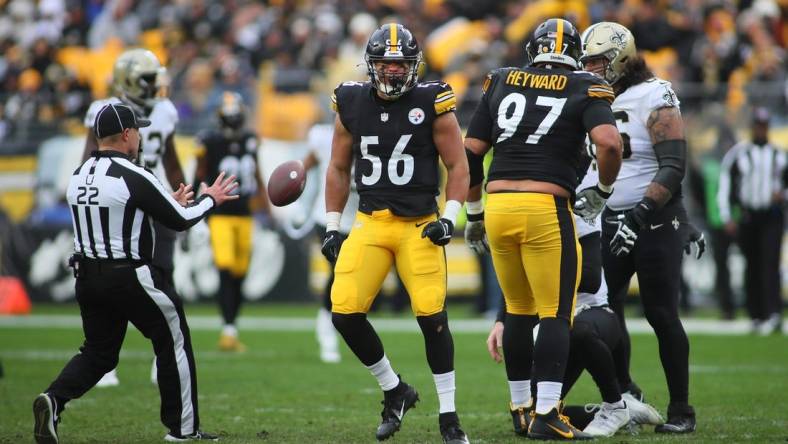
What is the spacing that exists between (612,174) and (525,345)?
965mm

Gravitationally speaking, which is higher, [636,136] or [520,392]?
[636,136]

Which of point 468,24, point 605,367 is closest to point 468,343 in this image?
point 605,367

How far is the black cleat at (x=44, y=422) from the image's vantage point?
5.89 meters

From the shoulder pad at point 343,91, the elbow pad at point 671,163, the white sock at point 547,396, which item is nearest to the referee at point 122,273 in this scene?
the shoulder pad at point 343,91

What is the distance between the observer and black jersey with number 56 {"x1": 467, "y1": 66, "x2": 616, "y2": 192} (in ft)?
19.4

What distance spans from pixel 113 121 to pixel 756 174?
854cm

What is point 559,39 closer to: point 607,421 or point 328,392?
point 607,421


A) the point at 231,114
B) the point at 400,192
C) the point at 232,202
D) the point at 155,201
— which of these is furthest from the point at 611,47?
the point at 232,202

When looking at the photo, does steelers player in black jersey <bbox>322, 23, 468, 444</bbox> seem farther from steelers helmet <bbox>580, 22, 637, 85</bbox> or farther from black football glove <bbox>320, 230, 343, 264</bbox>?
steelers helmet <bbox>580, 22, 637, 85</bbox>

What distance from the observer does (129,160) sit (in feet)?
20.5

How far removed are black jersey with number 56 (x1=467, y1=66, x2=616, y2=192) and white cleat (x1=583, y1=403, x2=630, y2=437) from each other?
A: 119cm

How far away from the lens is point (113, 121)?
6188mm

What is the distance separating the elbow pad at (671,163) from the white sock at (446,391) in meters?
1.48

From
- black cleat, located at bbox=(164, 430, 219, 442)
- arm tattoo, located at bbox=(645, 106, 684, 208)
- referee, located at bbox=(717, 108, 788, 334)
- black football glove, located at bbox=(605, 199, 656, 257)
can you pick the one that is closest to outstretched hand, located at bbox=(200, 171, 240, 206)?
black cleat, located at bbox=(164, 430, 219, 442)
